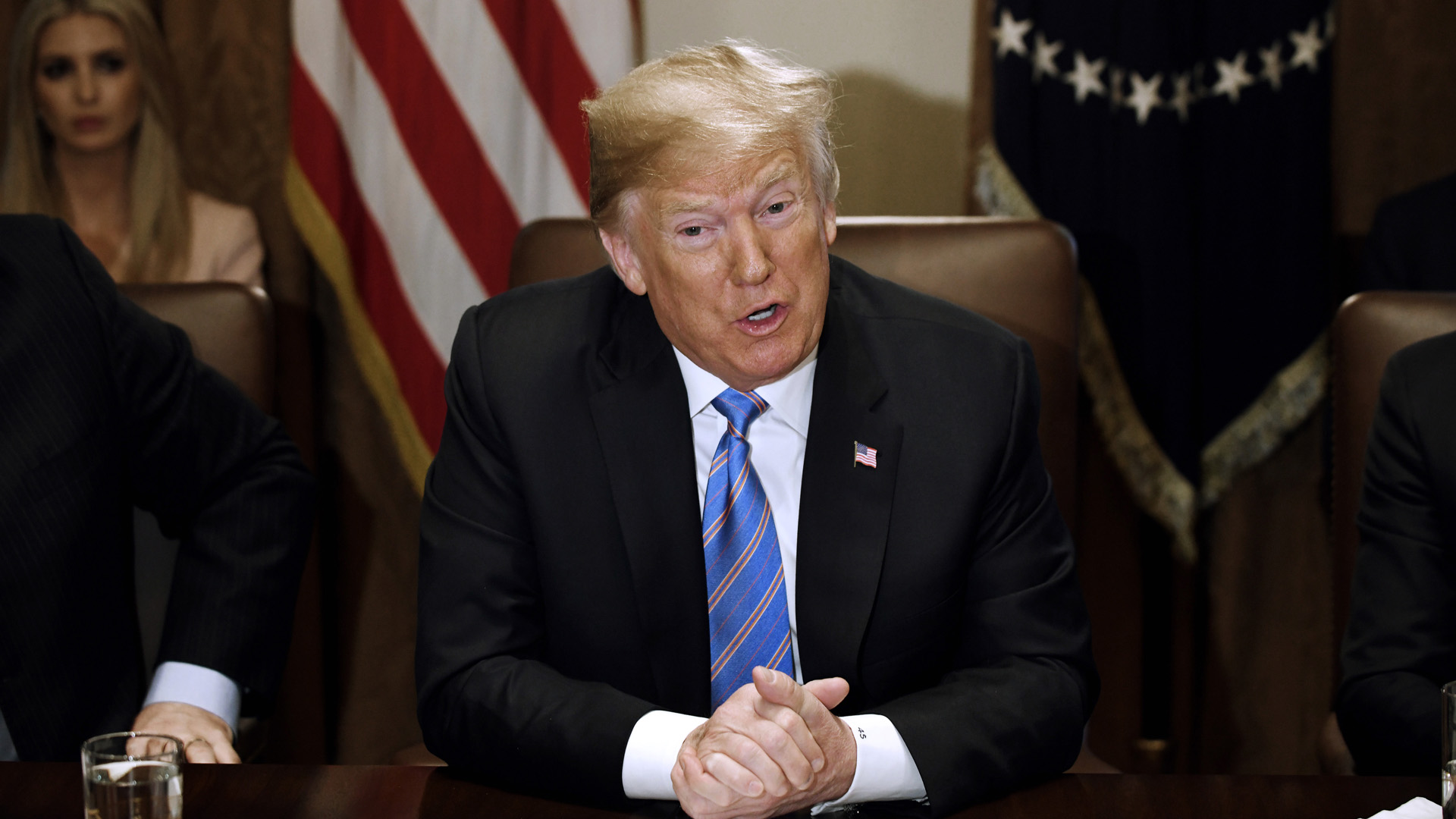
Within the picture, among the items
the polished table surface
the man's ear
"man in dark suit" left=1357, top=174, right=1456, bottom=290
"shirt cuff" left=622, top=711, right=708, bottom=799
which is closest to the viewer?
the polished table surface

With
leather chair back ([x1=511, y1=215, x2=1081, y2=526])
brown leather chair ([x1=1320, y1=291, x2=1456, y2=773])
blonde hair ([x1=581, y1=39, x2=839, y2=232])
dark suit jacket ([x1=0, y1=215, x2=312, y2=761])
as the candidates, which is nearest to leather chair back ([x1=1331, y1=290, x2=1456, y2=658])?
brown leather chair ([x1=1320, y1=291, x2=1456, y2=773])

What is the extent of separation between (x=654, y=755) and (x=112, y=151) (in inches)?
93.4

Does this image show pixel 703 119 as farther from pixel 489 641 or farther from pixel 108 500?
pixel 108 500

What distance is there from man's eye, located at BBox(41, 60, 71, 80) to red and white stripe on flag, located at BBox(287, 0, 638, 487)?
52 cm

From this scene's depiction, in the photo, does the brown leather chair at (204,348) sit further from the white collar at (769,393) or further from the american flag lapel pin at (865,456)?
the american flag lapel pin at (865,456)

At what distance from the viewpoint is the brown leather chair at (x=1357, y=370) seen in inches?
70.2

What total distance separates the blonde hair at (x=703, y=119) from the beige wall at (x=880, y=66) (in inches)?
59.8

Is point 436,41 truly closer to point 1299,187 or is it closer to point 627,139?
point 627,139

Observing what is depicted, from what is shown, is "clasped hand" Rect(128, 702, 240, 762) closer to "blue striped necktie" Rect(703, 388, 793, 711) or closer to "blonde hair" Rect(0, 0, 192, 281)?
"blue striped necktie" Rect(703, 388, 793, 711)

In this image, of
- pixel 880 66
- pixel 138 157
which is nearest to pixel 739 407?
pixel 880 66

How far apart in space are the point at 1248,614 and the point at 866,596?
1847 millimetres

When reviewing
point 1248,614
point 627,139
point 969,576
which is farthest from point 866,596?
point 1248,614

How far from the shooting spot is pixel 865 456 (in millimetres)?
1578

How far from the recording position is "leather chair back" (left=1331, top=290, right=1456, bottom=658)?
1.79m
